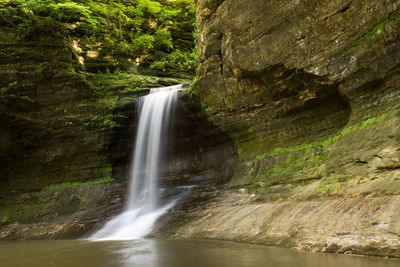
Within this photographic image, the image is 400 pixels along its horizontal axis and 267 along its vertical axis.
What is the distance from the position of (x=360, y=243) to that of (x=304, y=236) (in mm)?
1140

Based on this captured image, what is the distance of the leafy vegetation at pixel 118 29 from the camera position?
48.8 feet

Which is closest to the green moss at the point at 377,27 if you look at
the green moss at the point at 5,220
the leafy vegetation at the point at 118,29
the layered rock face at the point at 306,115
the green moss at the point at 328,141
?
the layered rock face at the point at 306,115

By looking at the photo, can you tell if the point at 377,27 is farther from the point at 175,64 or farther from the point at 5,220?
the point at 5,220

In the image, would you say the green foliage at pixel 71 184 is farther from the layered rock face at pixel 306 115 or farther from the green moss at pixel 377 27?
the green moss at pixel 377 27

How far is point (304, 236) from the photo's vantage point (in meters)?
5.46

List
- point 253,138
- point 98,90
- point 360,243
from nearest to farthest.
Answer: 1. point 360,243
2. point 253,138
3. point 98,90

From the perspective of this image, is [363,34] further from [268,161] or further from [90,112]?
[90,112]

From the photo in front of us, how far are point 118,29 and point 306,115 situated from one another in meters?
16.2

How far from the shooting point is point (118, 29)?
21.0m

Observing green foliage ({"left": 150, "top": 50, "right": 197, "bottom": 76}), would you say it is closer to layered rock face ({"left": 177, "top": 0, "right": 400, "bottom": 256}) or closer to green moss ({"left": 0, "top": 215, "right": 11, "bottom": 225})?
layered rock face ({"left": 177, "top": 0, "right": 400, "bottom": 256})

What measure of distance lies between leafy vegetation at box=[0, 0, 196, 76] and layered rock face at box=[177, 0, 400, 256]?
7.34 m

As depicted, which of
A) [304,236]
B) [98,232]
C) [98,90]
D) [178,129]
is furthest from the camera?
[98,90]

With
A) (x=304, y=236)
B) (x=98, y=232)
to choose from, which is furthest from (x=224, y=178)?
(x=304, y=236)

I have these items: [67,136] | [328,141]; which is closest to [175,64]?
[67,136]
